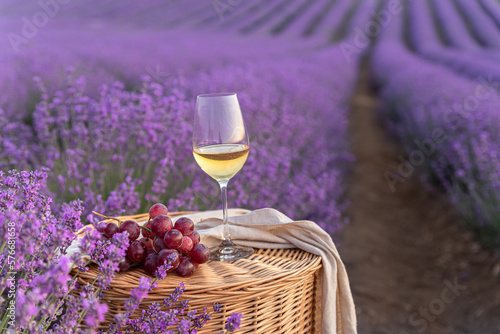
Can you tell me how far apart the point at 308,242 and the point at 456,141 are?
3075mm

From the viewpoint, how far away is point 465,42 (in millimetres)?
11539

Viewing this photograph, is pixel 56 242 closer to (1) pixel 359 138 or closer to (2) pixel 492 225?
(2) pixel 492 225

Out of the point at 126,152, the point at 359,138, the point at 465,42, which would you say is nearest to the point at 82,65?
the point at 126,152

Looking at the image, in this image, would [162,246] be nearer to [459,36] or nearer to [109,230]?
[109,230]

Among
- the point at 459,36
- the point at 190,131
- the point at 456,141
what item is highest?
the point at 459,36

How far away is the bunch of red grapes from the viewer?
107 centimetres

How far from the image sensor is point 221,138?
1237mm

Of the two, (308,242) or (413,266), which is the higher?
(308,242)

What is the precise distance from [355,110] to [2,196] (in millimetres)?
8996

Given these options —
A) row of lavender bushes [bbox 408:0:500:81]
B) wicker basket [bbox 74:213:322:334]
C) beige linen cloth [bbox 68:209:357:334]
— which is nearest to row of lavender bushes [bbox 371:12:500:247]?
row of lavender bushes [bbox 408:0:500:81]

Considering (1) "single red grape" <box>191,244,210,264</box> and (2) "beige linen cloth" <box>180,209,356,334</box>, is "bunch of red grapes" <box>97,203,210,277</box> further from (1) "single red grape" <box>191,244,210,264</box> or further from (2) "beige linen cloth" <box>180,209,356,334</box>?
(2) "beige linen cloth" <box>180,209,356,334</box>

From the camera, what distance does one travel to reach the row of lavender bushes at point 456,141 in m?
3.19

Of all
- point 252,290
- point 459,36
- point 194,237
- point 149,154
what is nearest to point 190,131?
point 149,154

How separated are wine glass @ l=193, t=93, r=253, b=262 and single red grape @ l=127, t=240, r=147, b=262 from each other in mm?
200
